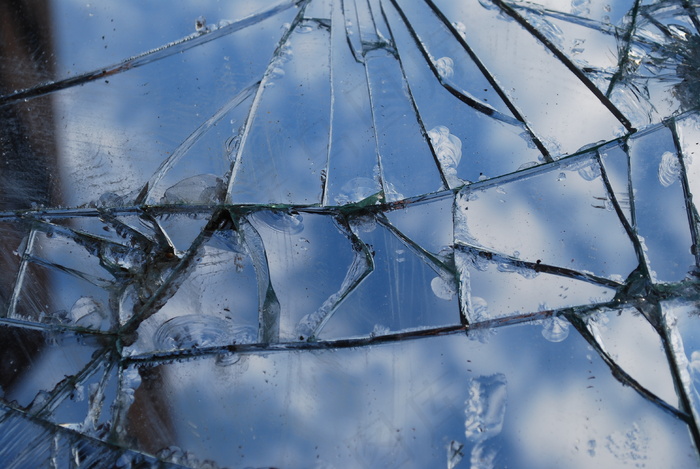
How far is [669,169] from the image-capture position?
1496 millimetres

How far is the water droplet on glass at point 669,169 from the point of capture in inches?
58.6

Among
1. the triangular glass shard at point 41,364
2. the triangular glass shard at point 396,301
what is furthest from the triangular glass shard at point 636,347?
the triangular glass shard at point 41,364

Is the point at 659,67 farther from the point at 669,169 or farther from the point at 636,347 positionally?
the point at 636,347

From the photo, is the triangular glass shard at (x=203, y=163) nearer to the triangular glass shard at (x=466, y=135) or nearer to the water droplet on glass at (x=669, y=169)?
the triangular glass shard at (x=466, y=135)

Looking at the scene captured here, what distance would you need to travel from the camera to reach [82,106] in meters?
1.62

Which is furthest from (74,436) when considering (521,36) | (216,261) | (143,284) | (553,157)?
(521,36)

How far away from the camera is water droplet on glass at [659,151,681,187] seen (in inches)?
58.6

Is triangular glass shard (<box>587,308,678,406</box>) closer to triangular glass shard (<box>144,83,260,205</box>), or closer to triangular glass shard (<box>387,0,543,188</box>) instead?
triangular glass shard (<box>387,0,543,188</box>)

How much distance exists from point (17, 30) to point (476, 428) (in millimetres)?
1678

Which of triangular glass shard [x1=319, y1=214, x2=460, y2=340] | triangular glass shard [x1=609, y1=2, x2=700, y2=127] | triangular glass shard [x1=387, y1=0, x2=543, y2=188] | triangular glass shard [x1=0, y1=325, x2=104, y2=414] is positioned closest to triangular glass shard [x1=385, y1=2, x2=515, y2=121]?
triangular glass shard [x1=387, y1=0, x2=543, y2=188]

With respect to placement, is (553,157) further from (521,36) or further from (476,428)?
(476,428)

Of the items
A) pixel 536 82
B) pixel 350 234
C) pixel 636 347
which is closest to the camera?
pixel 636 347

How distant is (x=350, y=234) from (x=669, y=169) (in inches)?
33.0

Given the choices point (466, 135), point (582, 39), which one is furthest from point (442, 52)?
point (582, 39)
